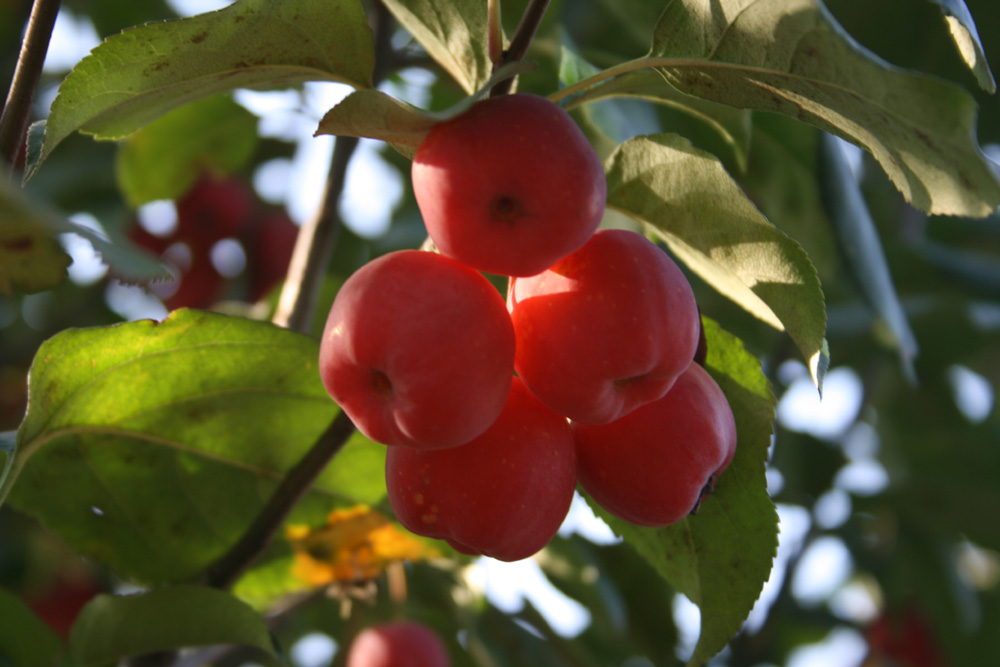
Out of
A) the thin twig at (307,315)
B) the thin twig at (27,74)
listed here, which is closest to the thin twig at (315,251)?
the thin twig at (307,315)

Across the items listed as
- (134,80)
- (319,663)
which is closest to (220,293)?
(319,663)

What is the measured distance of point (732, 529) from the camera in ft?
2.74

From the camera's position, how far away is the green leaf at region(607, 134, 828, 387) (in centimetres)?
73

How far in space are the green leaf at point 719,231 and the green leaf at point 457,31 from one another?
16cm

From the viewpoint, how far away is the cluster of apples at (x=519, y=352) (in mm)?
622

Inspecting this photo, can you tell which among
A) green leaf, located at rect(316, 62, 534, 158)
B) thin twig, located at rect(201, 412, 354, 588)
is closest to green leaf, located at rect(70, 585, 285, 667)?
thin twig, located at rect(201, 412, 354, 588)

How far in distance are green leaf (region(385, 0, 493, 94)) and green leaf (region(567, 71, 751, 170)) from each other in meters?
0.11

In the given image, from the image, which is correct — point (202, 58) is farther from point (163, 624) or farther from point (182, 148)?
point (182, 148)

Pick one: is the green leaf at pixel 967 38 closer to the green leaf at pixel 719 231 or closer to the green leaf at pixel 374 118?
the green leaf at pixel 719 231

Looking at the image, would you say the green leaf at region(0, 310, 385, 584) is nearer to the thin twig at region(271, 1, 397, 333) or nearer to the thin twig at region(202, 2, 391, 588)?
the thin twig at region(202, 2, 391, 588)

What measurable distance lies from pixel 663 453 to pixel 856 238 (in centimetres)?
64

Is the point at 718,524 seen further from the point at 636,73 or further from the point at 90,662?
the point at 90,662

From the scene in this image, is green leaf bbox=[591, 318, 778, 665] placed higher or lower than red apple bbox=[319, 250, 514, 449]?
lower

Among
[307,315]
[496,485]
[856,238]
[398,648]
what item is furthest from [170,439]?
[856,238]
